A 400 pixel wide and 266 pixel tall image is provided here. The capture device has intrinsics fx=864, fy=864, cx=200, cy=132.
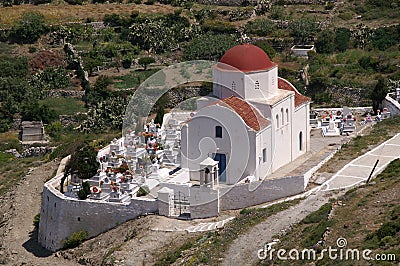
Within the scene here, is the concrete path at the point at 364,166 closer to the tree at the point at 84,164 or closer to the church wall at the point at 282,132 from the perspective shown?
the church wall at the point at 282,132

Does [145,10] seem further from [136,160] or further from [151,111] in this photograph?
[136,160]

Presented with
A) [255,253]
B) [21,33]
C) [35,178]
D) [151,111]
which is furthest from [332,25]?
[255,253]

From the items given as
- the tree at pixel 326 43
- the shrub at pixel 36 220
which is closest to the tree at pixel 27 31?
the tree at pixel 326 43

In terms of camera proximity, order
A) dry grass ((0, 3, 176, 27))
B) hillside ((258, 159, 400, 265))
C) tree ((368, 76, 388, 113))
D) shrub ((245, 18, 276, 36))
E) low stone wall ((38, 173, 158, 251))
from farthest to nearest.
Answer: dry grass ((0, 3, 176, 27)) → shrub ((245, 18, 276, 36)) → tree ((368, 76, 388, 113)) → low stone wall ((38, 173, 158, 251)) → hillside ((258, 159, 400, 265))

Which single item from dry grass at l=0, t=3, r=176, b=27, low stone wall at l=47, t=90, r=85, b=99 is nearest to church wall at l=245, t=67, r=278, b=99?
low stone wall at l=47, t=90, r=85, b=99

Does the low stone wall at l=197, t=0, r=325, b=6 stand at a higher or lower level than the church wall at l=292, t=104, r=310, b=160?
higher

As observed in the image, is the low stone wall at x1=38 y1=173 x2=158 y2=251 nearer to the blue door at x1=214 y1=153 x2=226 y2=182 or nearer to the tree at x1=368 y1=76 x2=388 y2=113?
the blue door at x1=214 y1=153 x2=226 y2=182
